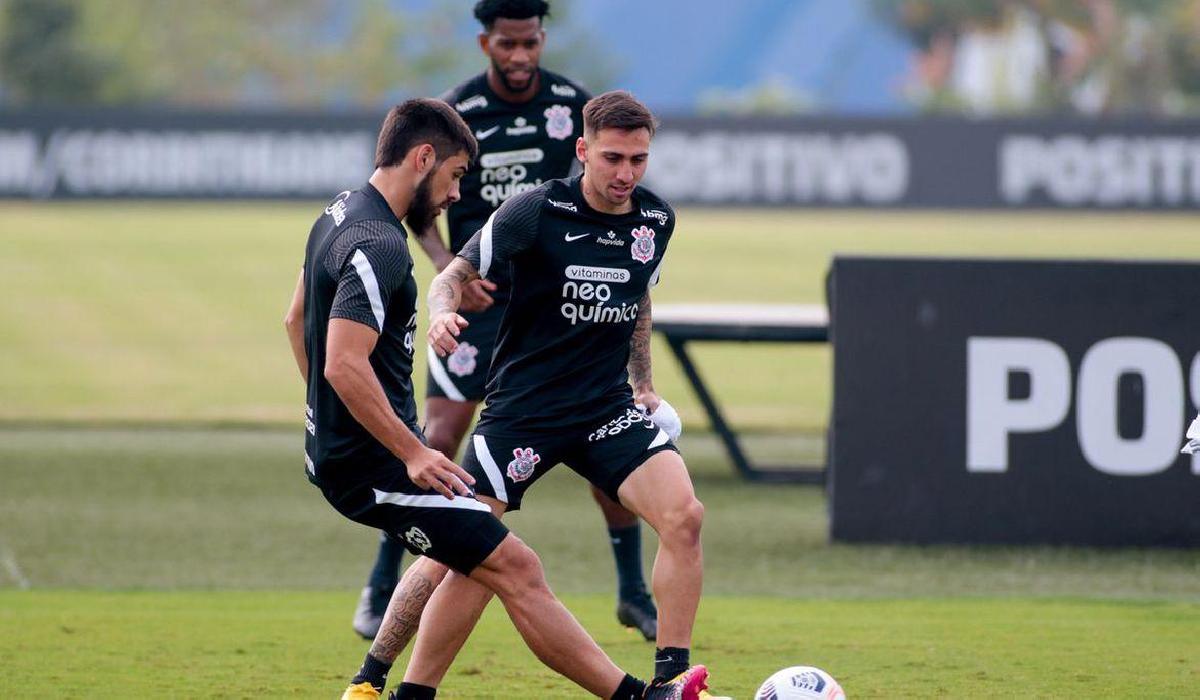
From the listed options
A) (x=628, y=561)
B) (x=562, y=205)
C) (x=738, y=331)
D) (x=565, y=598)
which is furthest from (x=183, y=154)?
(x=562, y=205)

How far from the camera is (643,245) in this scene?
20.4ft

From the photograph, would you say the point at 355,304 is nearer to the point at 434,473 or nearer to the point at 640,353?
the point at 434,473

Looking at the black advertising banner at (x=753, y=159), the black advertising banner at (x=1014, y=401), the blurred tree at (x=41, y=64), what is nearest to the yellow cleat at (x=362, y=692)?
the black advertising banner at (x=1014, y=401)

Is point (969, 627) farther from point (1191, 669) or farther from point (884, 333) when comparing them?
point (884, 333)

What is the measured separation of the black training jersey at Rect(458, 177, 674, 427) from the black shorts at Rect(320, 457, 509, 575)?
0.59m

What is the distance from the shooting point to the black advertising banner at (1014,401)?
31.1 feet

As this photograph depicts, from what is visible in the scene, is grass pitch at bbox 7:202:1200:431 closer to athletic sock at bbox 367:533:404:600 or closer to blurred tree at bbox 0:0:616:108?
athletic sock at bbox 367:533:404:600

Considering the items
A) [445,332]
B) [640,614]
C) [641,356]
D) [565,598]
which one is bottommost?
[565,598]

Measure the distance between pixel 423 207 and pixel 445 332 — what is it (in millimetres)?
404

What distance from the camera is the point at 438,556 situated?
563 centimetres

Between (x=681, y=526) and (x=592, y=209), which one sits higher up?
(x=592, y=209)

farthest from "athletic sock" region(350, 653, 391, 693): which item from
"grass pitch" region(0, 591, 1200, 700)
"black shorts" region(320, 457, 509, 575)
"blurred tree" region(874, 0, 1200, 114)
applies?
"blurred tree" region(874, 0, 1200, 114)

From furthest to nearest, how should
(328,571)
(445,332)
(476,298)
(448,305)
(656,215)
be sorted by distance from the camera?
(328,571), (476,298), (656,215), (448,305), (445,332)

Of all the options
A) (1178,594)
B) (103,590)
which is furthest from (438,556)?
(1178,594)
